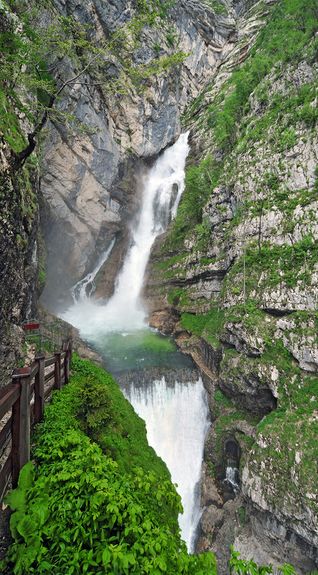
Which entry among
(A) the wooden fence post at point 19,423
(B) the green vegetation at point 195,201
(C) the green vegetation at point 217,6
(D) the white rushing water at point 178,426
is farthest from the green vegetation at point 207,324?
(C) the green vegetation at point 217,6

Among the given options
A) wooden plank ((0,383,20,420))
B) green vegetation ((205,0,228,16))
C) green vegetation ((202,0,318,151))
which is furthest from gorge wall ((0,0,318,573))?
green vegetation ((205,0,228,16))

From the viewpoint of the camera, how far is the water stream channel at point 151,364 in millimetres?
17453

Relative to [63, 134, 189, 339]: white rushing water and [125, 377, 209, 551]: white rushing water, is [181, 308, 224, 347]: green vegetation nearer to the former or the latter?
[125, 377, 209, 551]: white rushing water

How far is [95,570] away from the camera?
2.73 metres

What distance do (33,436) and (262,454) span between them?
13799 mm

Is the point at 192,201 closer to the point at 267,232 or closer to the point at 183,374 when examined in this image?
the point at 267,232

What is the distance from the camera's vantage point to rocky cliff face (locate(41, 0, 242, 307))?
88.0ft

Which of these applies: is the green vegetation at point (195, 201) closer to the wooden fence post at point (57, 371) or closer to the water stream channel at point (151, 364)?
the water stream channel at point (151, 364)

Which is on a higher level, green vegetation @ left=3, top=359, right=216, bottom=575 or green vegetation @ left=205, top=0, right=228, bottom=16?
green vegetation @ left=205, top=0, right=228, bottom=16

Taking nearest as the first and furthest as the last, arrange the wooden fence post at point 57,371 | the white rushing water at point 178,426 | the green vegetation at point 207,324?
the wooden fence post at point 57,371 → the white rushing water at point 178,426 → the green vegetation at point 207,324

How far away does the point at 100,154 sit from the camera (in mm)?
29688

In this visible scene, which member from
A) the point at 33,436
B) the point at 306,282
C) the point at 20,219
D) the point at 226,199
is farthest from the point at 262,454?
the point at 226,199

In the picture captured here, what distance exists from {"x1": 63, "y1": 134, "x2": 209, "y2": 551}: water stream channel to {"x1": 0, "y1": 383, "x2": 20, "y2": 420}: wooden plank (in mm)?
15519

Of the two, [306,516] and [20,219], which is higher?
[20,219]
